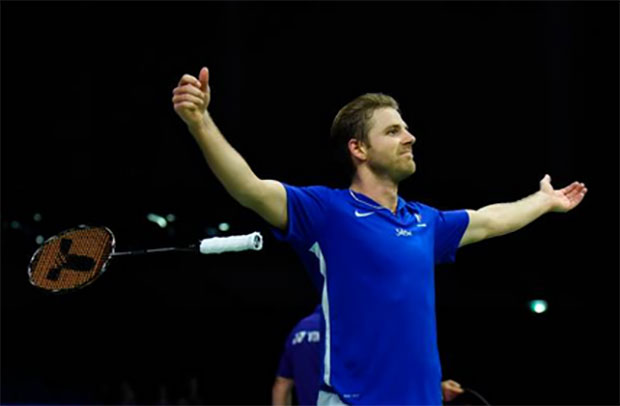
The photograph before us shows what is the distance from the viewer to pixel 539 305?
801 cm

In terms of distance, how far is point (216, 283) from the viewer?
28.6ft

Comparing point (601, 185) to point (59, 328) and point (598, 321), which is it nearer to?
point (598, 321)

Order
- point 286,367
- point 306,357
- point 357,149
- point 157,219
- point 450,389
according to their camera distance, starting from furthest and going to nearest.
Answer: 1. point 157,219
2. point 286,367
3. point 306,357
4. point 450,389
5. point 357,149

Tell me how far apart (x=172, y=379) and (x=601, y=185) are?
14.1 ft

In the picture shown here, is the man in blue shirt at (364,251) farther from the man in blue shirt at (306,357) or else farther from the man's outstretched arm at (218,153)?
the man in blue shirt at (306,357)

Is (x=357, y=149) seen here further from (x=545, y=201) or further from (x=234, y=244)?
(x=545, y=201)

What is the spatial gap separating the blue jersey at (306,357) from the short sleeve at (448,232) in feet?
4.54

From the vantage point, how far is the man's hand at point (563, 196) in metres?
3.19

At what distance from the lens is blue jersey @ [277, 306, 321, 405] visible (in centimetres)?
418

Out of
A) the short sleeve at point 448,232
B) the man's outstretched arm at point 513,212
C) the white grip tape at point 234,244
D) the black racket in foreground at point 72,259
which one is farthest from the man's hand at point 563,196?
the black racket in foreground at point 72,259

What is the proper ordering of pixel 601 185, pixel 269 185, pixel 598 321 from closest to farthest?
1. pixel 269 185
2. pixel 601 185
3. pixel 598 321

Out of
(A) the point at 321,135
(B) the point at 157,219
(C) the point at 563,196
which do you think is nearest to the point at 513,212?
(C) the point at 563,196

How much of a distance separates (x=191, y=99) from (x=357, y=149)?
65cm

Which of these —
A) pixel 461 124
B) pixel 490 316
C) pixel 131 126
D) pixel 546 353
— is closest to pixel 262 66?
pixel 131 126
